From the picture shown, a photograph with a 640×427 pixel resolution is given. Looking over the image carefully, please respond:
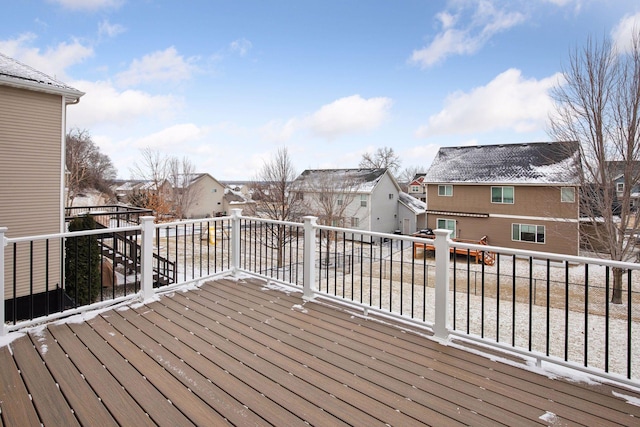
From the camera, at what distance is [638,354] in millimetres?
7828

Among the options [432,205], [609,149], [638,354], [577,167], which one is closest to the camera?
[638,354]

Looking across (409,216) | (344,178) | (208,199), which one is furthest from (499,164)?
(208,199)

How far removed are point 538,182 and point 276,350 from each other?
1884cm

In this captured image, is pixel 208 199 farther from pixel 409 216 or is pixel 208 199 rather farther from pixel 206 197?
pixel 409 216

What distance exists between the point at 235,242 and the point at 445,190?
18264 mm

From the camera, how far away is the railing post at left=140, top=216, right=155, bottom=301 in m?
3.90

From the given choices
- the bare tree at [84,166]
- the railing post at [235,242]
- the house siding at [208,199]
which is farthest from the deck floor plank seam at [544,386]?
the house siding at [208,199]

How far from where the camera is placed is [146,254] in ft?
13.2

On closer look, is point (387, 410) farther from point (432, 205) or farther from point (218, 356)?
point (432, 205)

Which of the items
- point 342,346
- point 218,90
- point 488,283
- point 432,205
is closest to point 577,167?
point 488,283

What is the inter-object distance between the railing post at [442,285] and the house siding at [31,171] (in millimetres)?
8434

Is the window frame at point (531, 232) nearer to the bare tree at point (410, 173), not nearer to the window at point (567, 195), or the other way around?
the window at point (567, 195)

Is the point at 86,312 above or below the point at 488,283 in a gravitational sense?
above

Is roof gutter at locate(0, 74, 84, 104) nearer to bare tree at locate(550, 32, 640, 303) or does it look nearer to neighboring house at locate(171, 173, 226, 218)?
bare tree at locate(550, 32, 640, 303)
